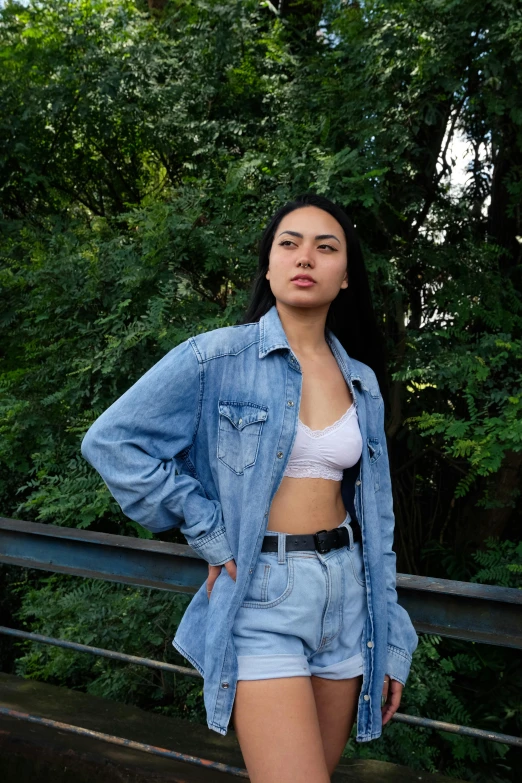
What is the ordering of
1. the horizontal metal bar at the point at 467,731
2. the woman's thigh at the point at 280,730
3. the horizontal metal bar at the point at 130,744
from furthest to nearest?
the horizontal metal bar at the point at 130,744 → the horizontal metal bar at the point at 467,731 → the woman's thigh at the point at 280,730

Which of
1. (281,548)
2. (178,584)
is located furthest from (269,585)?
(178,584)

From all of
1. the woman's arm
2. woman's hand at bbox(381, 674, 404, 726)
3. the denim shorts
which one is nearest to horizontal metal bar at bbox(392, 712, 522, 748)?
woman's hand at bbox(381, 674, 404, 726)

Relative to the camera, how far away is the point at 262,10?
692 cm

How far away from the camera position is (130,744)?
9.01ft

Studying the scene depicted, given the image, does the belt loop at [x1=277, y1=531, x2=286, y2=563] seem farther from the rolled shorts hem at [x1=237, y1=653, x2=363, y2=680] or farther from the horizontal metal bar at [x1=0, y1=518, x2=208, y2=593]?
the horizontal metal bar at [x1=0, y1=518, x2=208, y2=593]

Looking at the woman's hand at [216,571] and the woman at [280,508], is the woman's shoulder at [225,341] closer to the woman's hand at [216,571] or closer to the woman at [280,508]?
the woman at [280,508]

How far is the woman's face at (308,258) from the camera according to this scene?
7.29 ft

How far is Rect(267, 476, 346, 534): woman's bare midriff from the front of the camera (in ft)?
6.65

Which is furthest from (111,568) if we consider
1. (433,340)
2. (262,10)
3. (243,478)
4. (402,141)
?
(262,10)

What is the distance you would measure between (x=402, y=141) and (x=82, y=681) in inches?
168

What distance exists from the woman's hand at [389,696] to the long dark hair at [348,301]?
0.94 meters

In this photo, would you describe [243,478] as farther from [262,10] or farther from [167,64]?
[262,10]

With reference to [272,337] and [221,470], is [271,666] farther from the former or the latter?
[272,337]

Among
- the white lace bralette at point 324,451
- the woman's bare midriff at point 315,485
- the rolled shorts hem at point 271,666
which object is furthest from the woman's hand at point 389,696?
the white lace bralette at point 324,451
